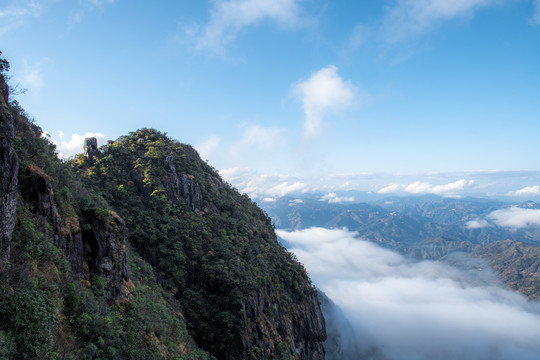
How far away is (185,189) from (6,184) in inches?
1277

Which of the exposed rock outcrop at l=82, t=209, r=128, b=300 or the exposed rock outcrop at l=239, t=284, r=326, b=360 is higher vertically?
the exposed rock outcrop at l=82, t=209, r=128, b=300

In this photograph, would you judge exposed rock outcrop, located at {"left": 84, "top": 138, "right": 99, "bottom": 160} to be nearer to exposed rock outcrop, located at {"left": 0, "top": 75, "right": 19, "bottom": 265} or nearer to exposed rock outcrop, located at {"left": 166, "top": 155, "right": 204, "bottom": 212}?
exposed rock outcrop, located at {"left": 166, "top": 155, "right": 204, "bottom": 212}

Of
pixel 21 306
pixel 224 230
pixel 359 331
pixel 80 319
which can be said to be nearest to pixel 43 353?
pixel 21 306

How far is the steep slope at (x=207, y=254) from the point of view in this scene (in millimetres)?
32219

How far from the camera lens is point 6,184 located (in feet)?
41.7

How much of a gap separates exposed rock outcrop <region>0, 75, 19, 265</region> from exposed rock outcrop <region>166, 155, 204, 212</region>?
29.4m

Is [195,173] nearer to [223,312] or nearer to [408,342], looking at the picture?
[223,312]

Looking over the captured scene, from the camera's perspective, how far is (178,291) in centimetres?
3309

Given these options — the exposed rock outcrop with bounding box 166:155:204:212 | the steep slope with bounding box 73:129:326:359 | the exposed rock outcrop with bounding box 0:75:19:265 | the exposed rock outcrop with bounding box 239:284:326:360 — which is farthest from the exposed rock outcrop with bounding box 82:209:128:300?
the exposed rock outcrop with bounding box 166:155:204:212

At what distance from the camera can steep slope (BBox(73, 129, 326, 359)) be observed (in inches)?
1268

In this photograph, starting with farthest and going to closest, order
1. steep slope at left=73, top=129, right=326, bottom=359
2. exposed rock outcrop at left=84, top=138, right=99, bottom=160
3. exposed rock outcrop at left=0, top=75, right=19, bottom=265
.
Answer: exposed rock outcrop at left=84, top=138, right=99, bottom=160, steep slope at left=73, top=129, right=326, bottom=359, exposed rock outcrop at left=0, top=75, right=19, bottom=265

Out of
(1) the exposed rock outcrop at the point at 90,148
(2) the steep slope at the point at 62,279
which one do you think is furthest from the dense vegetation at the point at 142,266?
(1) the exposed rock outcrop at the point at 90,148

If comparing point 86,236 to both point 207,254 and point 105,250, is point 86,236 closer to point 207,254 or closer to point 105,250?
point 105,250

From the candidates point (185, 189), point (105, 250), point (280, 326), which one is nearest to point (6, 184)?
point (105, 250)
